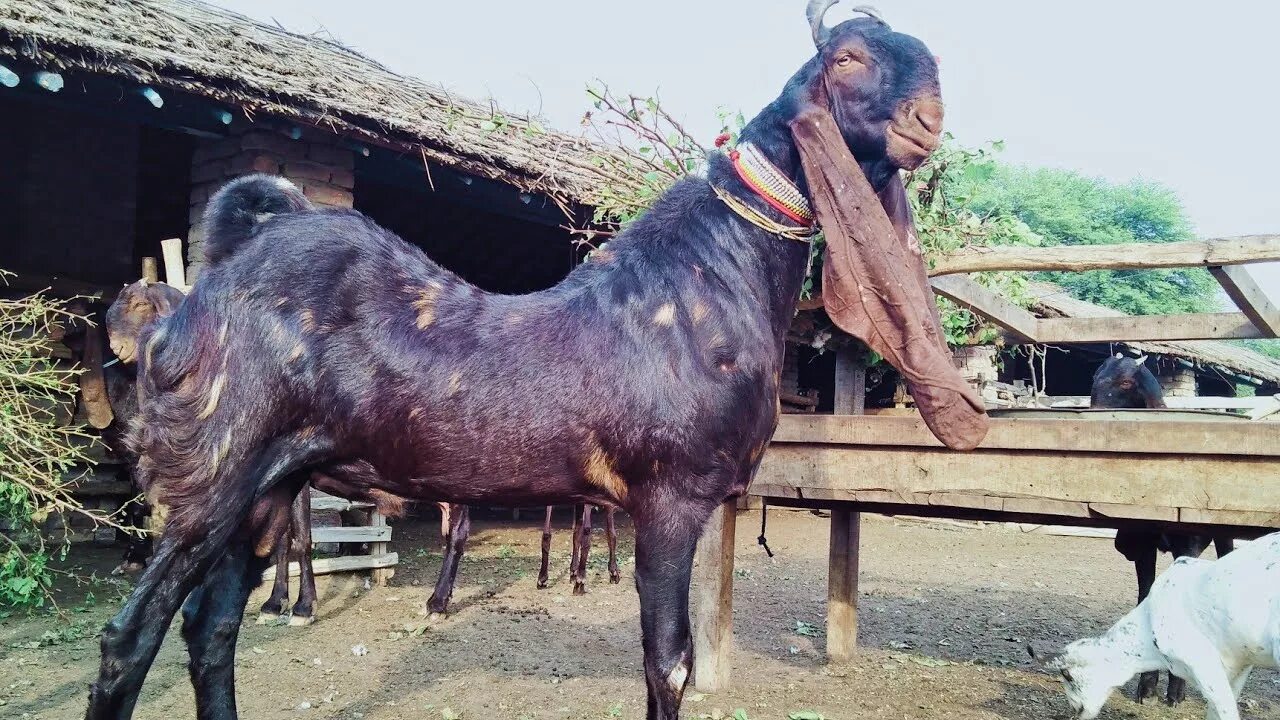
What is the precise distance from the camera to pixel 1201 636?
137 inches

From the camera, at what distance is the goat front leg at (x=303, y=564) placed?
21.3 feet

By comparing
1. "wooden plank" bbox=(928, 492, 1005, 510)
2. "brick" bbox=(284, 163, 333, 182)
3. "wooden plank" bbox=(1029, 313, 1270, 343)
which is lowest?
"wooden plank" bbox=(928, 492, 1005, 510)

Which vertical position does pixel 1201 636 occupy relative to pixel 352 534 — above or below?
above

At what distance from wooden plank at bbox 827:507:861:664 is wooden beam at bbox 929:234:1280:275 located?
2.02 metres

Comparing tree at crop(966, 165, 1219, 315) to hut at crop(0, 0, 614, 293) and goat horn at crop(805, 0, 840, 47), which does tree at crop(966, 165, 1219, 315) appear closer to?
hut at crop(0, 0, 614, 293)

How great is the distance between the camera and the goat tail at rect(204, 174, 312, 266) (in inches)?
115

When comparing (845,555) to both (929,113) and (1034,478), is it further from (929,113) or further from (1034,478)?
(929,113)

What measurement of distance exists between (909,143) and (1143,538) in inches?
157

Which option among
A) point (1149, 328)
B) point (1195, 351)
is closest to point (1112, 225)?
point (1195, 351)

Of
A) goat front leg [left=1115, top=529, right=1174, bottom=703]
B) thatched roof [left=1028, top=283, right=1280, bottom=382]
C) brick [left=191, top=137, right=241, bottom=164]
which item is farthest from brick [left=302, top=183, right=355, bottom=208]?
thatched roof [left=1028, top=283, right=1280, bottom=382]

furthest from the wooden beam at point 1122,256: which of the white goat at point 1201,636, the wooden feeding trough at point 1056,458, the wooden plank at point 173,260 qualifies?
the wooden plank at point 173,260

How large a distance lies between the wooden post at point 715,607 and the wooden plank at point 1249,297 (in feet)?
8.31

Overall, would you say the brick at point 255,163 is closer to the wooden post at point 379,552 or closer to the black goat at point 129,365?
the black goat at point 129,365

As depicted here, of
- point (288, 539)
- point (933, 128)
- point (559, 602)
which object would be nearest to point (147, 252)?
point (288, 539)
